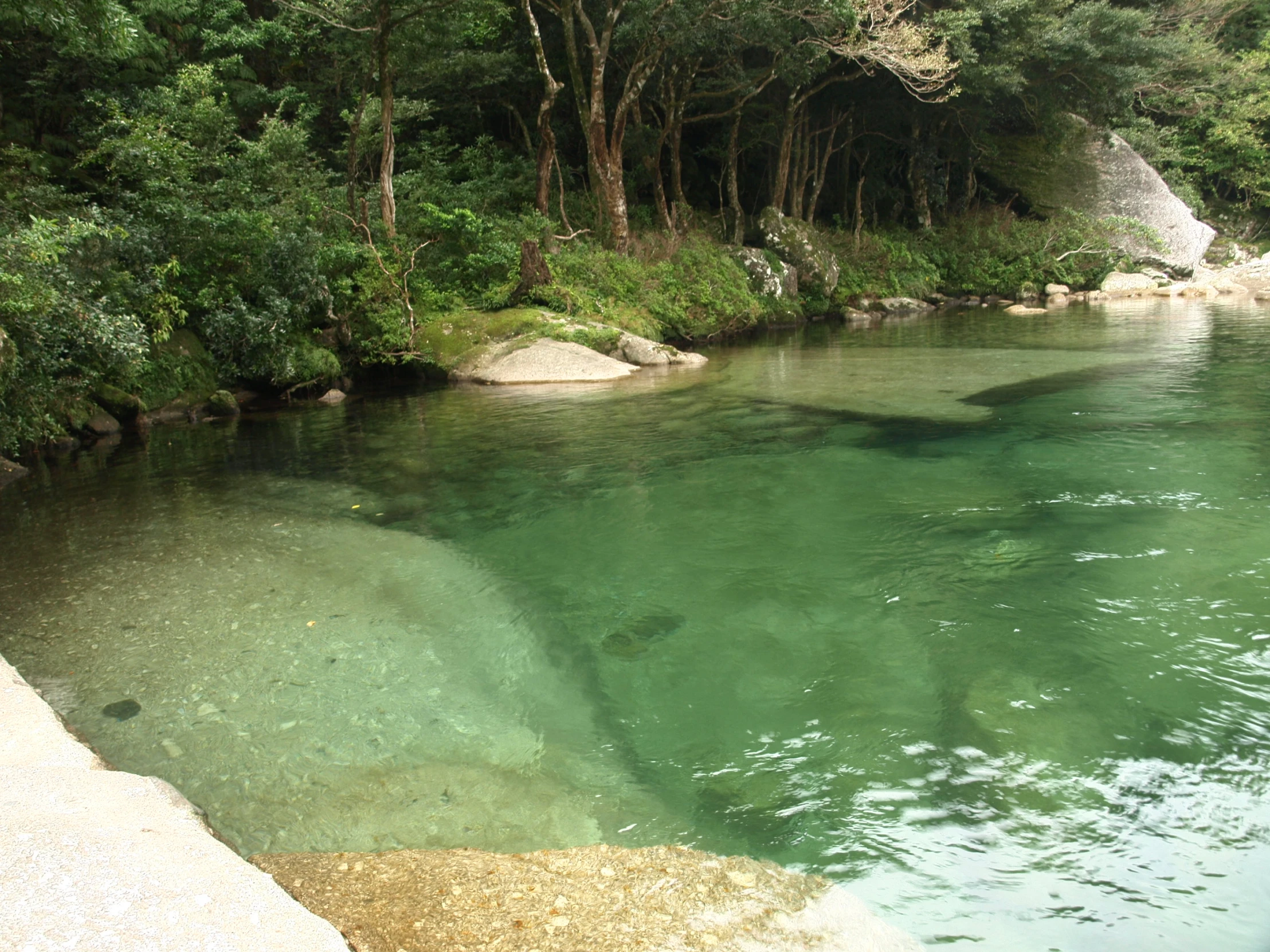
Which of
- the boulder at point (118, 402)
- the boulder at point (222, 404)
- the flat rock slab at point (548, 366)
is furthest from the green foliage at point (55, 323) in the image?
the flat rock slab at point (548, 366)

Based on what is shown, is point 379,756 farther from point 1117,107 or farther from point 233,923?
point 1117,107

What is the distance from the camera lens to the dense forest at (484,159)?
1263 cm

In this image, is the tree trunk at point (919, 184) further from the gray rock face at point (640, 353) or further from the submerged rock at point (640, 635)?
the submerged rock at point (640, 635)

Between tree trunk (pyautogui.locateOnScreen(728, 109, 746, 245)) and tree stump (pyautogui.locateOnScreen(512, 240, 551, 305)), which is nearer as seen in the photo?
tree stump (pyautogui.locateOnScreen(512, 240, 551, 305))

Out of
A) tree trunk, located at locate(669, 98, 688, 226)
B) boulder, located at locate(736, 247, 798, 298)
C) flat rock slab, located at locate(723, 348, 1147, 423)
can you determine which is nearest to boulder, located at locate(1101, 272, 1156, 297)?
boulder, located at locate(736, 247, 798, 298)

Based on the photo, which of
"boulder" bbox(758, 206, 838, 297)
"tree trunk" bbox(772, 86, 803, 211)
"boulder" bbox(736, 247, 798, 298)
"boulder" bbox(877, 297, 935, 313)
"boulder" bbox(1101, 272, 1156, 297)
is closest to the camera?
"boulder" bbox(736, 247, 798, 298)

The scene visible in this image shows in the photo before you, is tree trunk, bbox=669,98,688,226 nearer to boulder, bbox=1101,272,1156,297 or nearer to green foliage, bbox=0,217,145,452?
green foliage, bbox=0,217,145,452

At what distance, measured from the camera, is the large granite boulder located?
31.9 m

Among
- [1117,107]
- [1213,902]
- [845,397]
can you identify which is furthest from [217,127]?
[1117,107]

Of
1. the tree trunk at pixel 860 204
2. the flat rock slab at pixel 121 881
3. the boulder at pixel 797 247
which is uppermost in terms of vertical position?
the tree trunk at pixel 860 204

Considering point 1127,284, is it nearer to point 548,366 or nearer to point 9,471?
point 548,366

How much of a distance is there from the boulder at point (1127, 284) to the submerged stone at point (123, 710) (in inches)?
1254

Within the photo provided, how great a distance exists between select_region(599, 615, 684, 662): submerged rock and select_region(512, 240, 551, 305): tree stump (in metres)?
13.0

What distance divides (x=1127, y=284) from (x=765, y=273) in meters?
14.9
